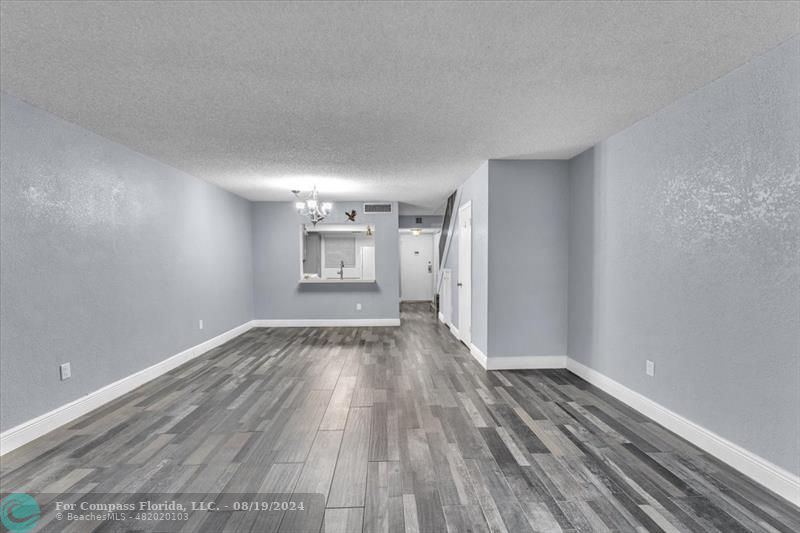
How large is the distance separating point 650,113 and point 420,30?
Answer: 7.40 ft

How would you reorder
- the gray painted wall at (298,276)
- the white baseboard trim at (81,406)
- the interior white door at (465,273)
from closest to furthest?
the white baseboard trim at (81,406)
the interior white door at (465,273)
the gray painted wall at (298,276)

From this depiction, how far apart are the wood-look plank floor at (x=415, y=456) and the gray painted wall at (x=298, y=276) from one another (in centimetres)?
331

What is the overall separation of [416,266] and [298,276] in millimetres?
4719

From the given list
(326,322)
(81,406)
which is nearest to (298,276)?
(326,322)

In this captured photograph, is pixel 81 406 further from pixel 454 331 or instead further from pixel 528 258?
pixel 454 331

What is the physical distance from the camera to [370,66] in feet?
7.30

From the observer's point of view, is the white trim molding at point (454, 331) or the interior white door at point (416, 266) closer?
the white trim molding at point (454, 331)

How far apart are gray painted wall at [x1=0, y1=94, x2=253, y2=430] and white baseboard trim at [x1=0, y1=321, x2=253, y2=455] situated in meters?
0.06

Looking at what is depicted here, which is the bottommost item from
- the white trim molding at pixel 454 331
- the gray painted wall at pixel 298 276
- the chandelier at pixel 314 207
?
the white trim molding at pixel 454 331

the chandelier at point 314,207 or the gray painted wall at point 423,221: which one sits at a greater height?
the gray painted wall at point 423,221

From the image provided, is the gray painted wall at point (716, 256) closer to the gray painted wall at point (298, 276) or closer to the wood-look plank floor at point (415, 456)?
the wood-look plank floor at point (415, 456)

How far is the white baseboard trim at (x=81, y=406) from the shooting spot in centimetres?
261

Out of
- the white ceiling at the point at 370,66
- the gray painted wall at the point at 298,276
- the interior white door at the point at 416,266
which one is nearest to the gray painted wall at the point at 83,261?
the white ceiling at the point at 370,66

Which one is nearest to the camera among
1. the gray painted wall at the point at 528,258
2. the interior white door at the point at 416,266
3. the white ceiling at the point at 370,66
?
the white ceiling at the point at 370,66
